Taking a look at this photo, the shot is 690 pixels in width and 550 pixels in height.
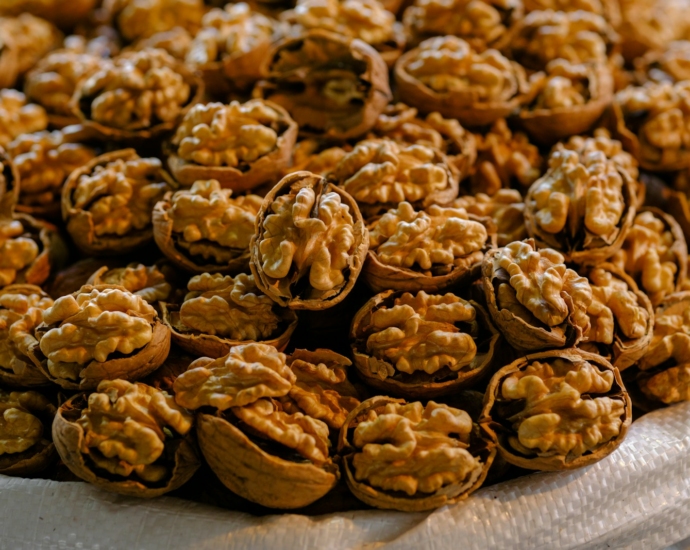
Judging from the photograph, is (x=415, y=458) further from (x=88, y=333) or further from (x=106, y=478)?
(x=88, y=333)

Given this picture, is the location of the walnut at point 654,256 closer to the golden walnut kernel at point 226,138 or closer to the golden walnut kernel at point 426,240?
the golden walnut kernel at point 426,240

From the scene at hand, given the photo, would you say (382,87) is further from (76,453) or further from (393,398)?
(76,453)

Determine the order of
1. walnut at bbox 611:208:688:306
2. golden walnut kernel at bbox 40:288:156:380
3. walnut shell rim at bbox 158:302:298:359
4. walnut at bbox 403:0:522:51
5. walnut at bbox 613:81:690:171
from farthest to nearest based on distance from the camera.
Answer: walnut at bbox 403:0:522:51 < walnut at bbox 613:81:690:171 < walnut at bbox 611:208:688:306 < walnut shell rim at bbox 158:302:298:359 < golden walnut kernel at bbox 40:288:156:380

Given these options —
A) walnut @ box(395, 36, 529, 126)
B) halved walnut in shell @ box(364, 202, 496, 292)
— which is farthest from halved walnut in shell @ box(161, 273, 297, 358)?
walnut @ box(395, 36, 529, 126)

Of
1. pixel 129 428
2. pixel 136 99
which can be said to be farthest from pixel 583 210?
pixel 136 99

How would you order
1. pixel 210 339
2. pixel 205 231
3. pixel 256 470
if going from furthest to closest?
1. pixel 205 231
2. pixel 210 339
3. pixel 256 470

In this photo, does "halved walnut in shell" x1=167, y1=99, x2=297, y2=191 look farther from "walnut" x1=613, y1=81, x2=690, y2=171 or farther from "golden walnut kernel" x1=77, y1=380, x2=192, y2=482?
"walnut" x1=613, y1=81, x2=690, y2=171
